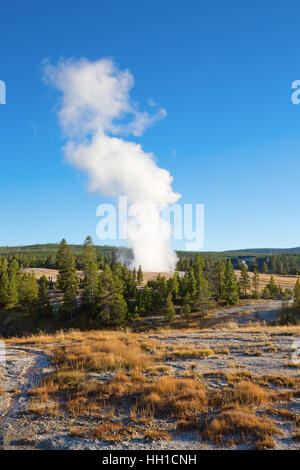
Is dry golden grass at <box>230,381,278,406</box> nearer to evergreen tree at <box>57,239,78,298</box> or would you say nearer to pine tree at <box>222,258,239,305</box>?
evergreen tree at <box>57,239,78,298</box>

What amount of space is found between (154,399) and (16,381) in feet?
19.1

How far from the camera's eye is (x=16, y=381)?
9797mm

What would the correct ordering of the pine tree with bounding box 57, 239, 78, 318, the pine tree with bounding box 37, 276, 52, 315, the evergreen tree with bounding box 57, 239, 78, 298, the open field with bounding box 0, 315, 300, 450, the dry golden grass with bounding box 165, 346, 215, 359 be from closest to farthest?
1. the open field with bounding box 0, 315, 300, 450
2. the dry golden grass with bounding box 165, 346, 215, 359
3. the pine tree with bounding box 57, 239, 78, 318
4. the pine tree with bounding box 37, 276, 52, 315
5. the evergreen tree with bounding box 57, 239, 78, 298

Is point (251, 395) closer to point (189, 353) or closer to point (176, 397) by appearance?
point (176, 397)

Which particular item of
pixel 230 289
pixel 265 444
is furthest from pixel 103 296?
pixel 265 444

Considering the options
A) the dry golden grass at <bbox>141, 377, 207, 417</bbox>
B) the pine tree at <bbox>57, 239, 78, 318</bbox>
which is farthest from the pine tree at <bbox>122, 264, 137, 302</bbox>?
the dry golden grass at <bbox>141, 377, 207, 417</bbox>

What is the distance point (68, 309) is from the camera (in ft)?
185

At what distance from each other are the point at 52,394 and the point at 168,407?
12.9ft

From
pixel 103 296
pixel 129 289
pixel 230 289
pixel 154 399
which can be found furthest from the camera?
pixel 230 289

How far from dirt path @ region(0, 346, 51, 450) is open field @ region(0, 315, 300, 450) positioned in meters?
0.03

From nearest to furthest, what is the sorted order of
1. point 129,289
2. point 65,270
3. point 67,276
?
point 67,276 → point 65,270 → point 129,289

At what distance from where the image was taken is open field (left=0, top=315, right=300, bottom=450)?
5.60 metres
